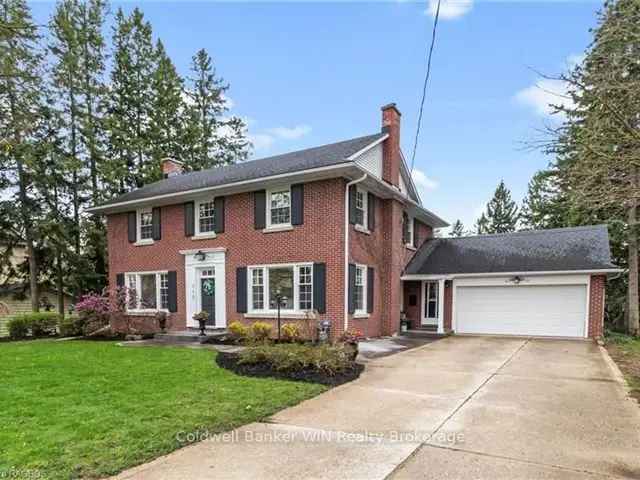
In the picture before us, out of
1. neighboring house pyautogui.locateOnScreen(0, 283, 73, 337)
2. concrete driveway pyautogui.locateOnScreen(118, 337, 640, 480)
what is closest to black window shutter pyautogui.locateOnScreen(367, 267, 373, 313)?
concrete driveway pyautogui.locateOnScreen(118, 337, 640, 480)

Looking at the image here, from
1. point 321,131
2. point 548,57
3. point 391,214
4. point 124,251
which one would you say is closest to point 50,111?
point 124,251

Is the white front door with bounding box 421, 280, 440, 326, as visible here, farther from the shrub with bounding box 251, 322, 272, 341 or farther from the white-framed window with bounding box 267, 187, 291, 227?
the shrub with bounding box 251, 322, 272, 341

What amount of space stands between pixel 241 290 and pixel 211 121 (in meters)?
18.9

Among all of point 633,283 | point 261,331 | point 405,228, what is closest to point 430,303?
point 405,228

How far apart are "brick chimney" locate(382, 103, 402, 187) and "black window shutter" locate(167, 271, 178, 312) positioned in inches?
317

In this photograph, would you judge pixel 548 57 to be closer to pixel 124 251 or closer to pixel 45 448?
pixel 45 448

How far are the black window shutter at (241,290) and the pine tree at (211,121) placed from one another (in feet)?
52.8

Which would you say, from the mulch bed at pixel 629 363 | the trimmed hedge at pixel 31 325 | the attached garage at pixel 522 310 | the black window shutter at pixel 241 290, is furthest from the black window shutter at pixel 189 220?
the mulch bed at pixel 629 363

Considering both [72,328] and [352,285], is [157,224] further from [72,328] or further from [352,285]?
[352,285]

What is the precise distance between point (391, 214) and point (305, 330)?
501cm

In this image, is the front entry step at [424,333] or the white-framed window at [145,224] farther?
the white-framed window at [145,224]

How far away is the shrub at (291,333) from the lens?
10.8 metres

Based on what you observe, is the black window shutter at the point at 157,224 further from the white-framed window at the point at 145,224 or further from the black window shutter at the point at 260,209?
the black window shutter at the point at 260,209

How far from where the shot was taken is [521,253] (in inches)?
563
